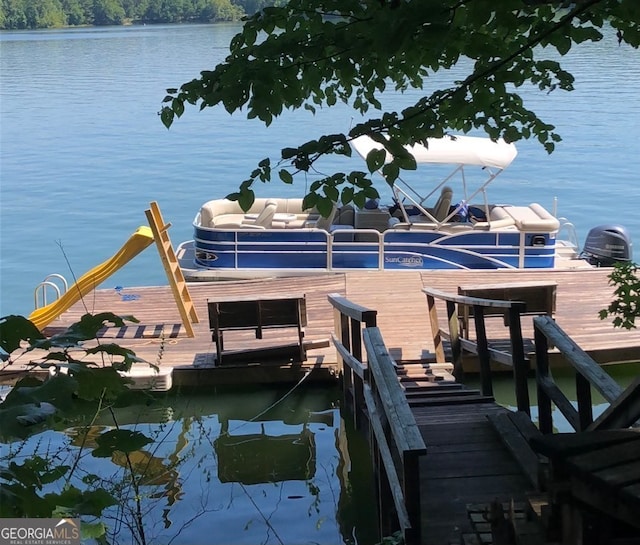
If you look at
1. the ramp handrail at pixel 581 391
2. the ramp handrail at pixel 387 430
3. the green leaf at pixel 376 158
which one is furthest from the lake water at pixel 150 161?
the green leaf at pixel 376 158

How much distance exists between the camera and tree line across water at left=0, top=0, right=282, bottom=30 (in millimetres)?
83812

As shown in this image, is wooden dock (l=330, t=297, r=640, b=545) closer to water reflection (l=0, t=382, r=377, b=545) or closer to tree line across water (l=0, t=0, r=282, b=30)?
water reflection (l=0, t=382, r=377, b=545)

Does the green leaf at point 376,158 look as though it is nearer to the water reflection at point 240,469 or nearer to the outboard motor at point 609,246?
the water reflection at point 240,469

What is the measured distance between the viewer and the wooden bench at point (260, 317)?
28.4ft

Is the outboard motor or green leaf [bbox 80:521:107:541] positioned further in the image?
the outboard motor

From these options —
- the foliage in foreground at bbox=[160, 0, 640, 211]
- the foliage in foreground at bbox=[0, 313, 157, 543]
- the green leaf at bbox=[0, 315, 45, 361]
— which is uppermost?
the foliage in foreground at bbox=[160, 0, 640, 211]

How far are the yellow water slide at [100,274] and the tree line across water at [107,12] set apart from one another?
240 feet

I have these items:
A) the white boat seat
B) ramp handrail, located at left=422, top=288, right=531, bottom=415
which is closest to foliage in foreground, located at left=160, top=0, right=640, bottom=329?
ramp handrail, located at left=422, top=288, right=531, bottom=415

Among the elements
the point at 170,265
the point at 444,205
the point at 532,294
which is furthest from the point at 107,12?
the point at 532,294

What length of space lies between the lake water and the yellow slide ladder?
19.7 ft

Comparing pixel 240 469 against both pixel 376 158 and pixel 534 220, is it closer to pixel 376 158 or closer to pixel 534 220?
pixel 376 158

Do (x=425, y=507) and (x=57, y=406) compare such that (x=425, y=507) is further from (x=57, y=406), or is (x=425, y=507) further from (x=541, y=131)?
(x=57, y=406)

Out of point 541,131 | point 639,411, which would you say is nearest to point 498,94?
point 541,131

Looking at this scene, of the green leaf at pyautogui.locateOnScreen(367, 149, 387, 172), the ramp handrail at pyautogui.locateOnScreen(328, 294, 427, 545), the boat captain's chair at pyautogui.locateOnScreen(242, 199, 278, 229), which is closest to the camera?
the green leaf at pyautogui.locateOnScreen(367, 149, 387, 172)
